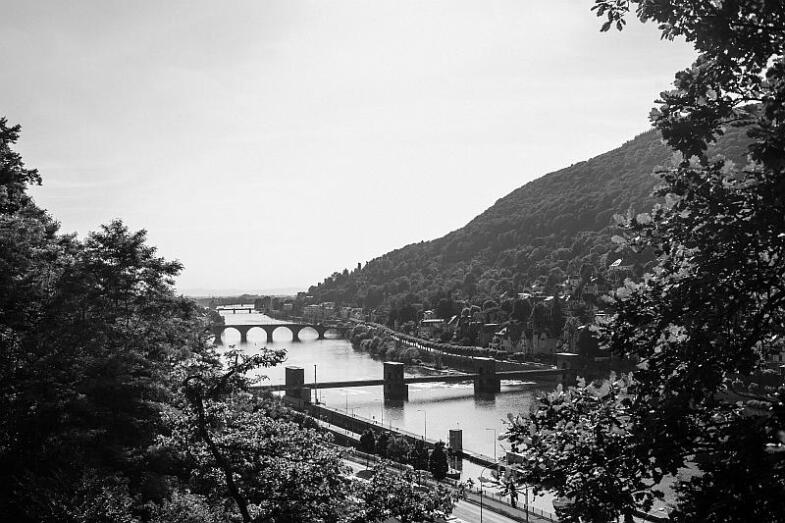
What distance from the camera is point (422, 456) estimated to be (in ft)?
83.8

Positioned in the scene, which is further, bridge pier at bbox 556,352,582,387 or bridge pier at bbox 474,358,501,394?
bridge pier at bbox 556,352,582,387

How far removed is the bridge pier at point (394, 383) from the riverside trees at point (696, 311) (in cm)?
4371

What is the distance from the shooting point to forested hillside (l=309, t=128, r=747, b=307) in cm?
10131

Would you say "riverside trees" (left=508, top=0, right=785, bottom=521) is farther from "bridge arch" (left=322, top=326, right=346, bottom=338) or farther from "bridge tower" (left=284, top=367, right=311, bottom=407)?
"bridge arch" (left=322, top=326, right=346, bottom=338)

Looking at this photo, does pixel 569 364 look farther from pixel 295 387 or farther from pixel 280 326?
pixel 280 326

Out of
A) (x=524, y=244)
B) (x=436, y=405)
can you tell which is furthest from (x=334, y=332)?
(x=436, y=405)

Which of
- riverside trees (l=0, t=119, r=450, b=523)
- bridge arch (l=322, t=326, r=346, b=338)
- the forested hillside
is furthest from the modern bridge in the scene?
bridge arch (l=322, t=326, r=346, b=338)

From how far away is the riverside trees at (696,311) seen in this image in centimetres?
362

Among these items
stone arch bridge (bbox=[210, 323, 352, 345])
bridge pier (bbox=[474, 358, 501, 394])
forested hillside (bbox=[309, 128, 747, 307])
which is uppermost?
forested hillside (bbox=[309, 128, 747, 307])

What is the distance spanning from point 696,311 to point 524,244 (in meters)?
123

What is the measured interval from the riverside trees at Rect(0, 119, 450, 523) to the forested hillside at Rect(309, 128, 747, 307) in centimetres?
7538

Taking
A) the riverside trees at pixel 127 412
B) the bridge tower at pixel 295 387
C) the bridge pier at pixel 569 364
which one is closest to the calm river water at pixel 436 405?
the bridge tower at pixel 295 387

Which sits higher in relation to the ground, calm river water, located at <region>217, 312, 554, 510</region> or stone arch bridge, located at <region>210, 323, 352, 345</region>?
stone arch bridge, located at <region>210, 323, 352, 345</region>

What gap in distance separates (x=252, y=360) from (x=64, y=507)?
2.44 meters
